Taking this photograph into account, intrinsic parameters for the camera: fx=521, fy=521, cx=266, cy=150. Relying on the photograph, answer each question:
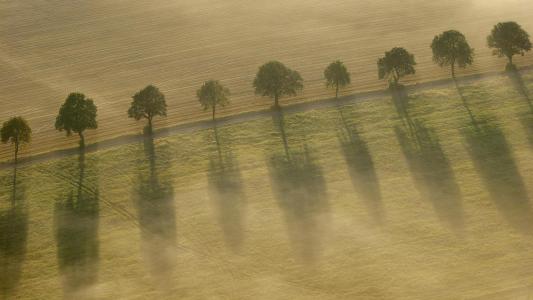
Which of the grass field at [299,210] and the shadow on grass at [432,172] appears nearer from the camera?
the grass field at [299,210]

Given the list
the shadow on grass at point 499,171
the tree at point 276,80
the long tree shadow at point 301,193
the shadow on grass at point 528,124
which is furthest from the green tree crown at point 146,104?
the shadow on grass at point 528,124

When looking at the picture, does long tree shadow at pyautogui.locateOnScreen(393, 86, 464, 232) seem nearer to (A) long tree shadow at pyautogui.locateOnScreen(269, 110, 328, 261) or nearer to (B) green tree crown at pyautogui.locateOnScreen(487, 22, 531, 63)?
(A) long tree shadow at pyautogui.locateOnScreen(269, 110, 328, 261)

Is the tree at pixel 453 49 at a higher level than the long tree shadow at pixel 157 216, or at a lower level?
higher

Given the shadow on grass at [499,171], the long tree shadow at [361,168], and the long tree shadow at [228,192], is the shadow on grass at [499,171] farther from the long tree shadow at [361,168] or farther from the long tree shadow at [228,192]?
the long tree shadow at [228,192]

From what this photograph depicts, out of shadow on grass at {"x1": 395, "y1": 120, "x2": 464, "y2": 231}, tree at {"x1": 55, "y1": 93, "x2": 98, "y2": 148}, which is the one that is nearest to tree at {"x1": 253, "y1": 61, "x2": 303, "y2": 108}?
shadow on grass at {"x1": 395, "y1": 120, "x2": 464, "y2": 231}

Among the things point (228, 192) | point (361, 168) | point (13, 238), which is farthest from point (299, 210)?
point (13, 238)
